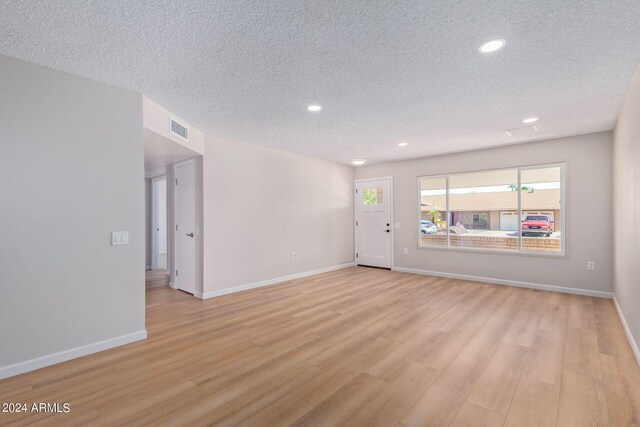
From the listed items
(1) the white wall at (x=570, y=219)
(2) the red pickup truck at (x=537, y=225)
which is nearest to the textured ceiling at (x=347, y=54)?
(1) the white wall at (x=570, y=219)

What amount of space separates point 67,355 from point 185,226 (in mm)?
2674

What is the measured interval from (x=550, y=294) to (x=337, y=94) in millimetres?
4564

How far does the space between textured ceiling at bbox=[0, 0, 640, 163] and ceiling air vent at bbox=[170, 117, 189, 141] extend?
17 centimetres

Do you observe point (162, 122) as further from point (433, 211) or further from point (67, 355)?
point (433, 211)

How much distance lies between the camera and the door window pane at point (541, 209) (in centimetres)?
496

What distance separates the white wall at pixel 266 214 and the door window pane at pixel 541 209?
364cm

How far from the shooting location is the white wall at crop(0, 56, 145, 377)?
7.87ft

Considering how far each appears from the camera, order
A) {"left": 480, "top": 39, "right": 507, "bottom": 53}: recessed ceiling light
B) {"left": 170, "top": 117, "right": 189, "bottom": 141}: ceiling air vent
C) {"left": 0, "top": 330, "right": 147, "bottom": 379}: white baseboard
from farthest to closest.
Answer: {"left": 170, "top": 117, "right": 189, "bottom": 141}: ceiling air vent → {"left": 0, "top": 330, "right": 147, "bottom": 379}: white baseboard → {"left": 480, "top": 39, "right": 507, "bottom": 53}: recessed ceiling light

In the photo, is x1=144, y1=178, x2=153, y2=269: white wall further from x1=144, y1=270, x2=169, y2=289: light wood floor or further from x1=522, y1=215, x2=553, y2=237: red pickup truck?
x1=522, y1=215, x2=553, y2=237: red pickup truck

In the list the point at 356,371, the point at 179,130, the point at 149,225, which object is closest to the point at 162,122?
the point at 179,130

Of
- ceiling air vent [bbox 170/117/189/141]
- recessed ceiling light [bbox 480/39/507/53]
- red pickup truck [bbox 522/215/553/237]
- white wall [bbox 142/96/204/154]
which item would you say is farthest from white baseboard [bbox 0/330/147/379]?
red pickup truck [bbox 522/215/553/237]

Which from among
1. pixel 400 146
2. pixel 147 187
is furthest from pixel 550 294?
pixel 147 187

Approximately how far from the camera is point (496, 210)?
5.58 metres

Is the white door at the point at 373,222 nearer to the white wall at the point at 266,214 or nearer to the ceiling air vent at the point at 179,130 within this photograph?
the white wall at the point at 266,214
